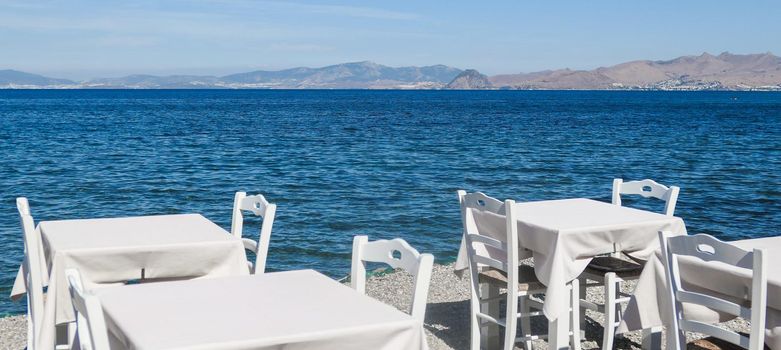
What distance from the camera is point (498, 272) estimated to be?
663cm

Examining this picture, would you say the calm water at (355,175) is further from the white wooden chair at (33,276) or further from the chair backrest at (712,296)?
the chair backrest at (712,296)

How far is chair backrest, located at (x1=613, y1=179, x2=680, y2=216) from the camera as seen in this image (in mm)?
6812

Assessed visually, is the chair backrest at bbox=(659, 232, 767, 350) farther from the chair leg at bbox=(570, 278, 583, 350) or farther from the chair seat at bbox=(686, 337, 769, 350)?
the chair leg at bbox=(570, 278, 583, 350)

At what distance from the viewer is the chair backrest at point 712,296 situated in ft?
13.6

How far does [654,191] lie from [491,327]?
1.72 metres

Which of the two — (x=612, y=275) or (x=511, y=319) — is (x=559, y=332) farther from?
(x=612, y=275)

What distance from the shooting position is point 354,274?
4.30 m

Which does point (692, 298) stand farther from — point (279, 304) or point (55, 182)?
point (55, 182)

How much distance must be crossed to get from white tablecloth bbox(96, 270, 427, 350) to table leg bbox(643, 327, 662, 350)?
2.36m

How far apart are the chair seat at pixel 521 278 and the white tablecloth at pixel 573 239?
→ 16 cm

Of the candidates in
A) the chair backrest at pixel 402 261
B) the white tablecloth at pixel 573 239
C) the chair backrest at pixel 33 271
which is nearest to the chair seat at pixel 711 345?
the white tablecloth at pixel 573 239

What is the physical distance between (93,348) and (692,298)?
A: 288 centimetres

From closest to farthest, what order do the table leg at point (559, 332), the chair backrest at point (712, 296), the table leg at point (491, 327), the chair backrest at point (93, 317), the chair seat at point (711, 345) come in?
the chair backrest at point (93, 317) → the chair backrest at point (712, 296) → the chair seat at point (711, 345) → the table leg at point (559, 332) → the table leg at point (491, 327)

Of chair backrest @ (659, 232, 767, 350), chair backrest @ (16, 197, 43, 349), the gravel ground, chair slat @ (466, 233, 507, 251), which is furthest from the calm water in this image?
chair backrest @ (659, 232, 767, 350)
